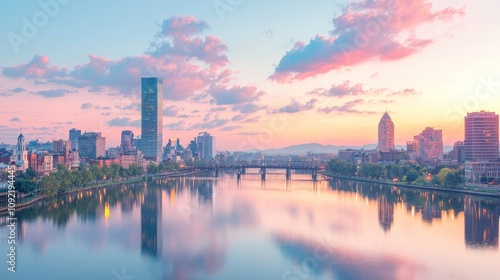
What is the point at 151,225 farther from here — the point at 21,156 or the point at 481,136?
the point at 481,136

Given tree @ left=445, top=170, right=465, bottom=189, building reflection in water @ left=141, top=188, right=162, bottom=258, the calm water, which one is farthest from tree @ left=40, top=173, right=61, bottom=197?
tree @ left=445, top=170, right=465, bottom=189

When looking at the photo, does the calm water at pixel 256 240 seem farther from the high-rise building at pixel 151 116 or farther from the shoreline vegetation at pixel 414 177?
the high-rise building at pixel 151 116

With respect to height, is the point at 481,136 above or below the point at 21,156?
above

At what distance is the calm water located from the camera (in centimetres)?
1733

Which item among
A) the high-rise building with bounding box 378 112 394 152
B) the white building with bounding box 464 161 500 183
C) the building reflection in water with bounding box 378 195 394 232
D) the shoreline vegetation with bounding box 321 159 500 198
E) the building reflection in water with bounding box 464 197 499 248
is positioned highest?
the high-rise building with bounding box 378 112 394 152

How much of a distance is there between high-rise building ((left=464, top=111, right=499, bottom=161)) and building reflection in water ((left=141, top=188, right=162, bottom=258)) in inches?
2418

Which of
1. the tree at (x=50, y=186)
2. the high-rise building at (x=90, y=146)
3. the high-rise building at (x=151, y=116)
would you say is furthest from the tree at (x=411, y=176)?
the high-rise building at (x=151, y=116)

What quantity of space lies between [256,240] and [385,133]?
508ft

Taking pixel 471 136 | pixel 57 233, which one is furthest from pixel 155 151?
pixel 57 233

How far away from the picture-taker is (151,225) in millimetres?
26891

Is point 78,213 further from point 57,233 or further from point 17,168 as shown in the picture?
point 17,168

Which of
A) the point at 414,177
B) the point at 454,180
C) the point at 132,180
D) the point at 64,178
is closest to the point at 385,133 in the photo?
the point at 414,177

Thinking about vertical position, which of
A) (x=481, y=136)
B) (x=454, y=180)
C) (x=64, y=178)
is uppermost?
(x=481, y=136)

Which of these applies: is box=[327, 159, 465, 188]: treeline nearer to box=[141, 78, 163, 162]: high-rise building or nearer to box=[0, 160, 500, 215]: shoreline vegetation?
box=[0, 160, 500, 215]: shoreline vegetation
